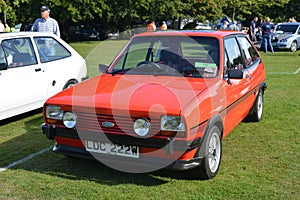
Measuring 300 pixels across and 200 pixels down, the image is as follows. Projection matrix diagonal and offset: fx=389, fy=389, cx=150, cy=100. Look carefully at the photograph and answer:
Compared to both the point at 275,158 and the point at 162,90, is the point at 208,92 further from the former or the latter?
the point at 275,158

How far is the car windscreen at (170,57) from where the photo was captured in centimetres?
498

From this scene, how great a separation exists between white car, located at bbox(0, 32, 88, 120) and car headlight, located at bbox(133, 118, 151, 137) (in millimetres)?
Result: 3370

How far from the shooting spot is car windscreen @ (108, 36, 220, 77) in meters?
4.98

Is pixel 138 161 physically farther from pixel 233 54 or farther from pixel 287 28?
pixel 287 28

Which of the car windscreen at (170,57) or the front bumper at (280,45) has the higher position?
the car windscreen at (170,57)

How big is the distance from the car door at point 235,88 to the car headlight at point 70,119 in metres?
1.80

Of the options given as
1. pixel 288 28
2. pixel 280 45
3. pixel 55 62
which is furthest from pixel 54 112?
pixel 288 28

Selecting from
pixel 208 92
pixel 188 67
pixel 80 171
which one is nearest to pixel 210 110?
pixel 208 92

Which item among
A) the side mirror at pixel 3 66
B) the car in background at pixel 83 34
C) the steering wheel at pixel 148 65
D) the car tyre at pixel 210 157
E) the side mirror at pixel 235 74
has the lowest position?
the car in background at pixel 83 34

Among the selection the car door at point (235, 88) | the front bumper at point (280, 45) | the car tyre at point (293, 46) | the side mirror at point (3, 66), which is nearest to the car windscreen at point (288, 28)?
the car tyre at point (293, 46)

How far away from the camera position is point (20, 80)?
6672mm

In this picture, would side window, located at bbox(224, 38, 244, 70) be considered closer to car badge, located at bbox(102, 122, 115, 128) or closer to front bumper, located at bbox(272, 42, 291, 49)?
car badge, located at bbox(102, 122, 115, 128)

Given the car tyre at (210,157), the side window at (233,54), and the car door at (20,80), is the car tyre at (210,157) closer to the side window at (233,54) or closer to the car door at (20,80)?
the side window at (233,54)

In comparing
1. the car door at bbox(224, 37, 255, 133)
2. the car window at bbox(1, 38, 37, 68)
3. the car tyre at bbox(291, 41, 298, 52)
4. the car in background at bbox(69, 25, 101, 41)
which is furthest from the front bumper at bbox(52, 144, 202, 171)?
the car in background at bbox(69, 25, 101, 41)
